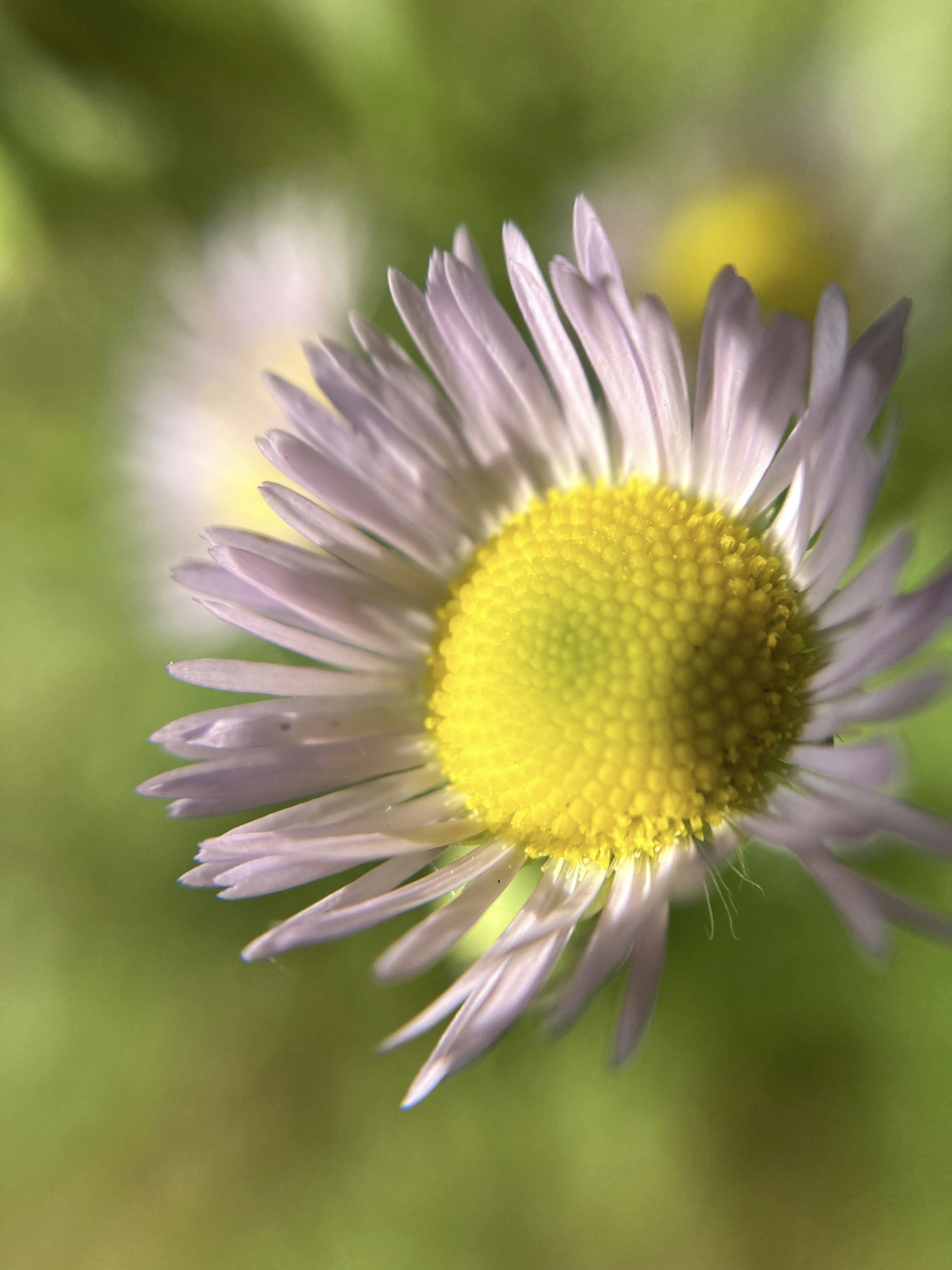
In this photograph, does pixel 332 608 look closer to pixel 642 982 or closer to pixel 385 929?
pixel 642 982

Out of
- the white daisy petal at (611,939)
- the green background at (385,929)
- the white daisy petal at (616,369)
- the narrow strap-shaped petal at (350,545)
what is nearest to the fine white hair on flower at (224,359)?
the green background at (385,929)

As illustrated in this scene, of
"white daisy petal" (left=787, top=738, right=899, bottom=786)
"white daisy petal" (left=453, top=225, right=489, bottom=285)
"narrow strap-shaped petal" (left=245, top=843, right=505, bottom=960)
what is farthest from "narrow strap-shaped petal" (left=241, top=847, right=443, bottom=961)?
"white daisy petal" (left=453, top=225, right=489, bottom=285)

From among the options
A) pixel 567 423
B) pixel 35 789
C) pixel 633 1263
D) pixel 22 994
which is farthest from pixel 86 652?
Answer: pixel 633 1263

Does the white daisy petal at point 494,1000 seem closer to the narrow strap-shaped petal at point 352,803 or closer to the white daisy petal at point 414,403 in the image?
the narrow strap-shaped petal at point 352,803

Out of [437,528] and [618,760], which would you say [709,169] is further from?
[618,760]

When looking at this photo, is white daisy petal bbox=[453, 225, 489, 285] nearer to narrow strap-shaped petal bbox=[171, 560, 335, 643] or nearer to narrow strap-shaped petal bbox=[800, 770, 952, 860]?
narrow strap-shaped petal bbox=[171, 560, 335, 643]

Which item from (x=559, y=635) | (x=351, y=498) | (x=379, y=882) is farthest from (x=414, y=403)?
(x=379, y=882)
